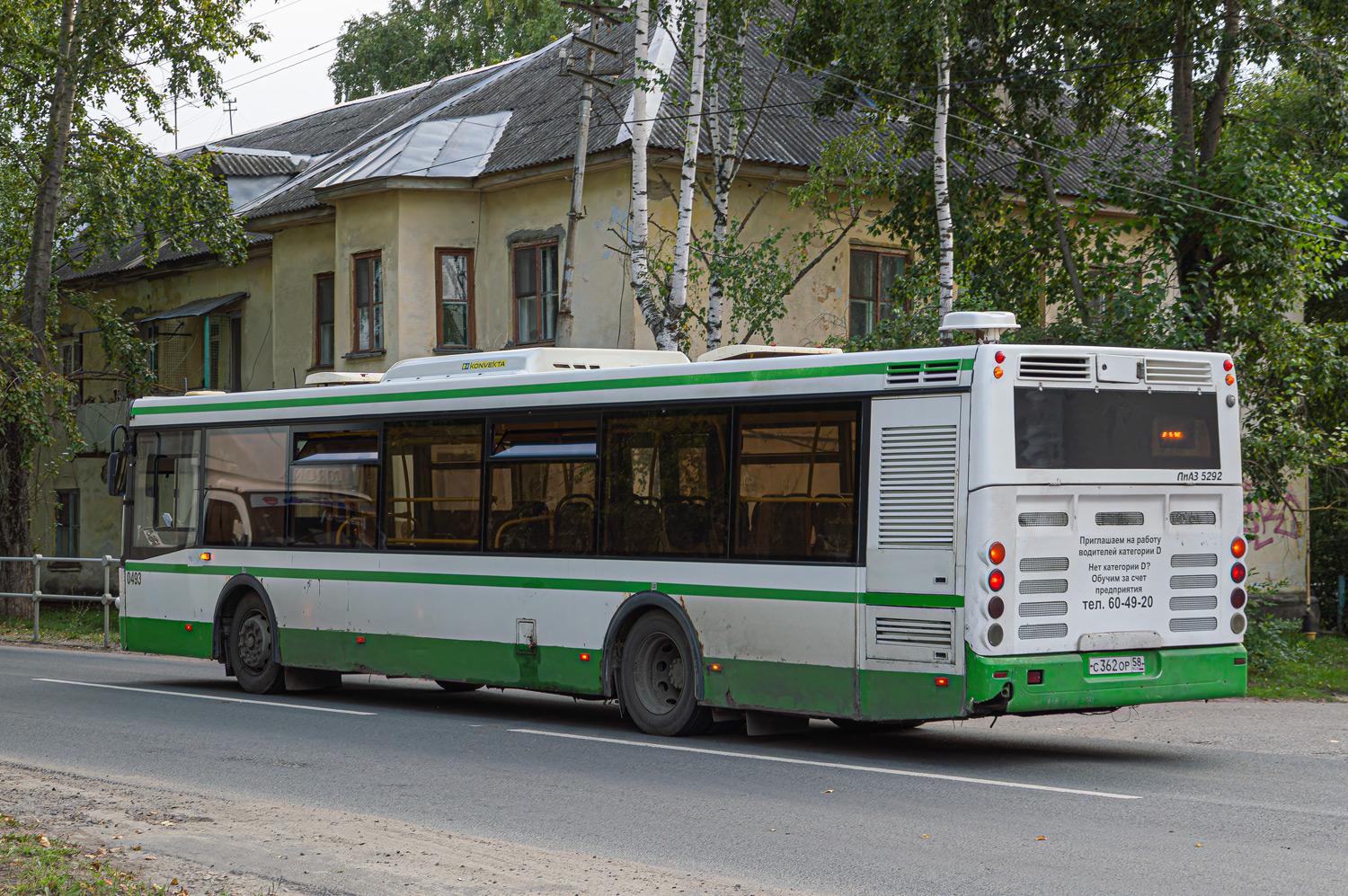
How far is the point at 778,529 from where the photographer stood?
37.4ft

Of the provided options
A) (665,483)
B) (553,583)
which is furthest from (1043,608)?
(553,583)

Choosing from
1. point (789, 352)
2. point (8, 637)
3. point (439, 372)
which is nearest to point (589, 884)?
point (789, 352)

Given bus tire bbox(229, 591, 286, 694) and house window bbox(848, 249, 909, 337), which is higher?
house window bbox(848, 249, 909, 337)

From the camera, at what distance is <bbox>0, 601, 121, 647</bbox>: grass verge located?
24.5 m

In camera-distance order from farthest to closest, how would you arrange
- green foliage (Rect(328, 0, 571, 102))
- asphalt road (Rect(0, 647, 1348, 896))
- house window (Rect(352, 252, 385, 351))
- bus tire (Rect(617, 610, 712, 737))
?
green foliage (Rect(328, 0, 571, 102)) < house window (Rect(352, 252, 385, 351)) < bus tire (Rect(617, 610, 712, 737)) < asphalt road (Rect(0, 647, 1348, 896))

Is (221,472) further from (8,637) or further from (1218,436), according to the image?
(8,637)

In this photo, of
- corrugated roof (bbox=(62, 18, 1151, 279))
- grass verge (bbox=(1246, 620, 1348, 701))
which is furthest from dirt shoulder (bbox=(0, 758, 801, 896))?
corrugated roof (bbox=(62, 18, 1151, 279))

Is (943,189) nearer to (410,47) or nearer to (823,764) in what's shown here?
(823,764)

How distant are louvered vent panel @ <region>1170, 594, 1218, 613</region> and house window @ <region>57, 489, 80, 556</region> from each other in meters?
34.1

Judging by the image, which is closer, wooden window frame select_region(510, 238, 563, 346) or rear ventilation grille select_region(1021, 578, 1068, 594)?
rear ventilation grille select_region(1021, 578, 1068, 594)

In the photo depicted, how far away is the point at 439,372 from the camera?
14797 mm

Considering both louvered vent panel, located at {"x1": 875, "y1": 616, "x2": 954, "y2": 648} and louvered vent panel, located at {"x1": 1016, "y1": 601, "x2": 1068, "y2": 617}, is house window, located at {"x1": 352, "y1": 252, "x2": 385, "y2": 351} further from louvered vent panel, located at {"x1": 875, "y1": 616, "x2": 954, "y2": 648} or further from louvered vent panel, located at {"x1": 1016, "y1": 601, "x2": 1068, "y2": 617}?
louvered vent panel, located at {"x1": 1016, "y1": 601, "x2": 1068, "y2": 617}

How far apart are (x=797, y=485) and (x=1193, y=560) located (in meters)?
2.77

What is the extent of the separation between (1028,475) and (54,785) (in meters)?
6.39
